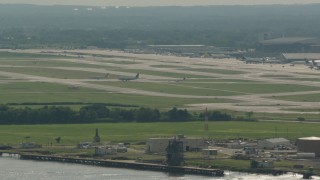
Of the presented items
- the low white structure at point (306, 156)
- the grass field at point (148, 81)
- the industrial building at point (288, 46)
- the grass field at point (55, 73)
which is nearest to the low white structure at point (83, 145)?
the low white structure at point (306, 156)

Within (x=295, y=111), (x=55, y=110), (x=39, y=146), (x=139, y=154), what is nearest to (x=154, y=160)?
(x=139, y=154)

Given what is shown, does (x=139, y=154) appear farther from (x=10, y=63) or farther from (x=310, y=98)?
(x=10, y=63)

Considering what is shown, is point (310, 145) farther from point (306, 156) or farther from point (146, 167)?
point (146, 167)

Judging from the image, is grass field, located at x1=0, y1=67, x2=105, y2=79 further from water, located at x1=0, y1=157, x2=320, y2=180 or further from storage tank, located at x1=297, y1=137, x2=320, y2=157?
water, located at x1=0, y1=157, x2=320, y2=180

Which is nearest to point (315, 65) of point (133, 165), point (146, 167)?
point (133, 165)

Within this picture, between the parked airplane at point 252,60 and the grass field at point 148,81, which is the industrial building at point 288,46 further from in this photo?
the grass field at point 148,81

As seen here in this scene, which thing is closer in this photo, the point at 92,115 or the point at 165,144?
the point at 165,144
